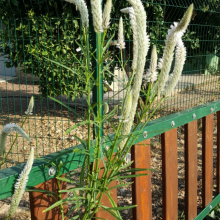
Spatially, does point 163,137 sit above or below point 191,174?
above

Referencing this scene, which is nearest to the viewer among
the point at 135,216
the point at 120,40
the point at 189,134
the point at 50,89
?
the point at 120,40

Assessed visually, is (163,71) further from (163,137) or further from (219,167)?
(219,167)

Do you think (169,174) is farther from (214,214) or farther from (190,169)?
(214,214)

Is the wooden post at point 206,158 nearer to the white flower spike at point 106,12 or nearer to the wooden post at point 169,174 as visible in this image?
the wooden post at point 169,174

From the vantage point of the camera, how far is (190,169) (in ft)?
6.24

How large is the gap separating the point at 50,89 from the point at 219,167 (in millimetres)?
3213

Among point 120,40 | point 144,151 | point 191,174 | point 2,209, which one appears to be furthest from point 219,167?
point 2,209

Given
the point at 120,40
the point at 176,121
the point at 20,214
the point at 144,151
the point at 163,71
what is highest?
the point at 120,40

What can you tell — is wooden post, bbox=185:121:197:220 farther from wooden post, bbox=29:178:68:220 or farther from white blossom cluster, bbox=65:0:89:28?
white blossom cluster, bbox=65:0:89:28

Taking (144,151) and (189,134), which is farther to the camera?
(189,134)

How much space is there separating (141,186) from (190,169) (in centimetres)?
54

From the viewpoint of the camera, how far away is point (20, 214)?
287 cm

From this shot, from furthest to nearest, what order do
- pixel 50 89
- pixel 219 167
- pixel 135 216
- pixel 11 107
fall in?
pixel 11 107
pixel 50 89
pixel 219 167
pixel 135 216

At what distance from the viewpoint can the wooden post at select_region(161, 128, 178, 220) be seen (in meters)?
1.63
